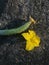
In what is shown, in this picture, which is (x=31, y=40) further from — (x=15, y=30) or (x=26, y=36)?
(x=15, y=30)

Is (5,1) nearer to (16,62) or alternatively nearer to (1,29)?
(1,29)

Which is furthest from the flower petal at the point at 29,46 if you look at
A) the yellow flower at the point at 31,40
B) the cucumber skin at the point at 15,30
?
the cucumber skin at the point at 15,30

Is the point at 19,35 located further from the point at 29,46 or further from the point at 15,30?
the point at 29,46

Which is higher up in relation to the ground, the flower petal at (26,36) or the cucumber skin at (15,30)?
the cucumber skin at (15,30)

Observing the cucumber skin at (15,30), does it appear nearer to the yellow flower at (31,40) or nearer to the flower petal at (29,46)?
the yellow flower at (31,40)

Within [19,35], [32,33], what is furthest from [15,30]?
[32,33]

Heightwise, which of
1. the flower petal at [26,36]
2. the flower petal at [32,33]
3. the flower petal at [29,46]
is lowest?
the flower petal at [29,46]

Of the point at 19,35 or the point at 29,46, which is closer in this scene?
the point at 29,46

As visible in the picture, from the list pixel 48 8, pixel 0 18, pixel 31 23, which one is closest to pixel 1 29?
pixel 0 18
